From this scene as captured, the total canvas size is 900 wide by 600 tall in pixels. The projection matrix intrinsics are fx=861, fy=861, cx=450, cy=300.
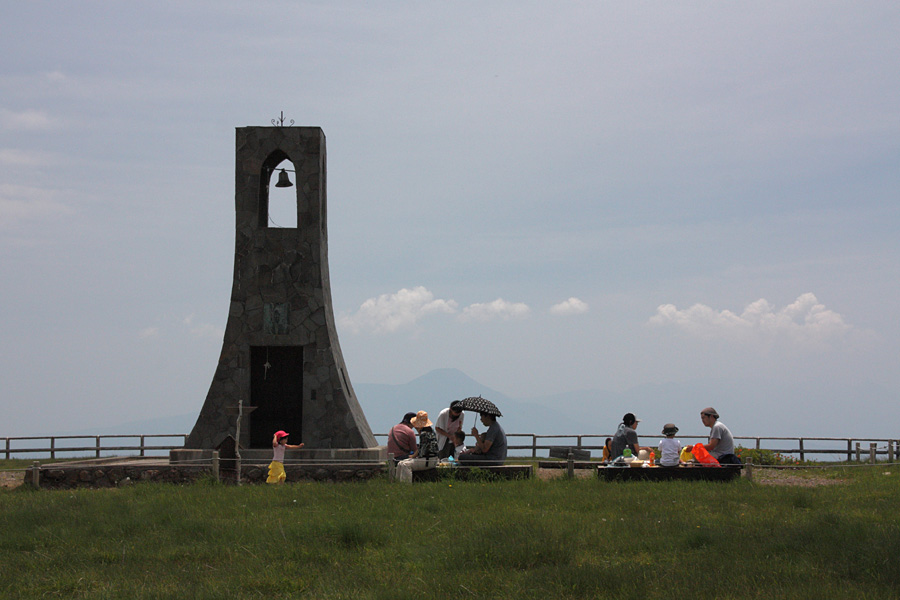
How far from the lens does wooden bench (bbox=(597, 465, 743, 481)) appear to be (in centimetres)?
1430

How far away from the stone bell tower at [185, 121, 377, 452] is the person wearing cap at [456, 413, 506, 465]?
299 inches

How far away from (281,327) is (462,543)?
47.6 ft

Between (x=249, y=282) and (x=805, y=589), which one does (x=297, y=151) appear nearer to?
(x=249, y=282)

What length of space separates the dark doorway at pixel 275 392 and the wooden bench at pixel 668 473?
1091 centimetres

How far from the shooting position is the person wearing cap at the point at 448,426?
53.0 ft

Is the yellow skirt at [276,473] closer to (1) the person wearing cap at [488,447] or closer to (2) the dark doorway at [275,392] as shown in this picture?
(1) the person wearing cap at [488,447]

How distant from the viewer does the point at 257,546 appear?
9305mm

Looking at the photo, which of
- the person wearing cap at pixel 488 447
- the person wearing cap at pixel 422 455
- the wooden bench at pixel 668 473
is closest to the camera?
the wooden bench at pixel 668 473

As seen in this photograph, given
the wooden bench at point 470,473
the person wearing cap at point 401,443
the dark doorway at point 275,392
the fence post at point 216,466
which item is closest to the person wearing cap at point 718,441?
the wooden bench at point 470,473

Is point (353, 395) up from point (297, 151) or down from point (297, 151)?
down

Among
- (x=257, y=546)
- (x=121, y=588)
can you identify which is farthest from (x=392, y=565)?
(x=121, y=588)

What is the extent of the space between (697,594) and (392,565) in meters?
2.95

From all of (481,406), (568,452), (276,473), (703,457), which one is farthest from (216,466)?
(568,452)

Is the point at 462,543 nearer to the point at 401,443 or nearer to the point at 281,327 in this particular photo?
the point at 401,443
